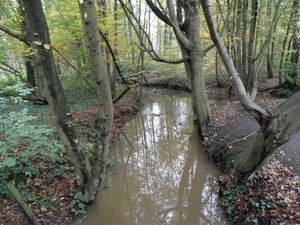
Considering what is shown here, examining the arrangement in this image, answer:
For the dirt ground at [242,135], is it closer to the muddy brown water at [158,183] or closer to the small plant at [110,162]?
the muddy brown water at [158,183]

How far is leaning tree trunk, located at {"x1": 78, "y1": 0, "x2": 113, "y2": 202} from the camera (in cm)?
270

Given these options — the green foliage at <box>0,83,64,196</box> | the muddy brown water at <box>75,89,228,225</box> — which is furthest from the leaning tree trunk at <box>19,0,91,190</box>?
the muddy brown water at <box>75,89,228,225</box>

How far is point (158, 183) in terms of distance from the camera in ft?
16.6

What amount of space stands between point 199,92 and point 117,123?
4277 millimetres

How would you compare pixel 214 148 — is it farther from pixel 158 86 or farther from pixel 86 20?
pixel 158 86

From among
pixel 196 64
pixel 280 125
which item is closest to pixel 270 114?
pixel 280 125

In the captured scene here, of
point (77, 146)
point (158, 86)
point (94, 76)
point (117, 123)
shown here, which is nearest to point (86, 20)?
point (94, 76)

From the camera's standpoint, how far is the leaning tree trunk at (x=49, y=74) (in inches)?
117

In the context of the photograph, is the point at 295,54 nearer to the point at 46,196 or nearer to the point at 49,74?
the point at 49,74

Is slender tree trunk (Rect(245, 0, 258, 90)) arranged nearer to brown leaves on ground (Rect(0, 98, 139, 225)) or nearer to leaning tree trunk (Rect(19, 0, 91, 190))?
leaning tree trunk (Rect(19, 0, 91, 190))

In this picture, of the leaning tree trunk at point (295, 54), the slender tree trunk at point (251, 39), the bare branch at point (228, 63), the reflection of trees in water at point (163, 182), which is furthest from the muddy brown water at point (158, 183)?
the leaning tree trunk at point (295, 54)

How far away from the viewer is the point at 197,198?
175 inches

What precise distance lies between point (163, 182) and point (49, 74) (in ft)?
12.2

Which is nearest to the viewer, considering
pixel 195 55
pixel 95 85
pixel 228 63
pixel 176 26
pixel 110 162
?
pixel 228 63
